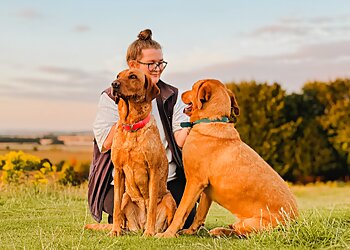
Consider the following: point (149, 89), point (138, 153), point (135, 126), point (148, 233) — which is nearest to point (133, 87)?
point (149, 89)

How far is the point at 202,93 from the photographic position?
5508 millimetres

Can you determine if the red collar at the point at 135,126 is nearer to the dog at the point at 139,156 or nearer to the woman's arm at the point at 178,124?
the dog at the point at 139,156

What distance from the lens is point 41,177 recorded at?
11219 mm

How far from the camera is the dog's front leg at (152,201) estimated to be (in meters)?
5.41

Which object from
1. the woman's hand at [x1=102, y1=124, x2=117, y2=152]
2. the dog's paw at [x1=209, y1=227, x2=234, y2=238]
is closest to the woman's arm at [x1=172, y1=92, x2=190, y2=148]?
the woman's hand at [x1=102, y1=124, x2=117, y2=152]

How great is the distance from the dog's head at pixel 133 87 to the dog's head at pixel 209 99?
39 centimetres

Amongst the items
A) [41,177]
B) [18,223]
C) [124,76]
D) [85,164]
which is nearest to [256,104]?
[85,164]

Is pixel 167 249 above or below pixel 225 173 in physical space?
below

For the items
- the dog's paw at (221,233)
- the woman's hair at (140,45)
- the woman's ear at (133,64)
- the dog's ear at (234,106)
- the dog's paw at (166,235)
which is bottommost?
the dog's paw at (221,233)

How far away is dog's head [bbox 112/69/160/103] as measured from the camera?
5.19m

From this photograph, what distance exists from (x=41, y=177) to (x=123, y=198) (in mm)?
5923

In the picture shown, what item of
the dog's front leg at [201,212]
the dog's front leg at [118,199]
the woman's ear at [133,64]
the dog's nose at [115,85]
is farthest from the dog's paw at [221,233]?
the woman's ear at [133,64]

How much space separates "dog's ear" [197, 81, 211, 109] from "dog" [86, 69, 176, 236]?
41cm

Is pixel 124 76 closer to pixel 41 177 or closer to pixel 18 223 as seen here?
pixel 18 223
